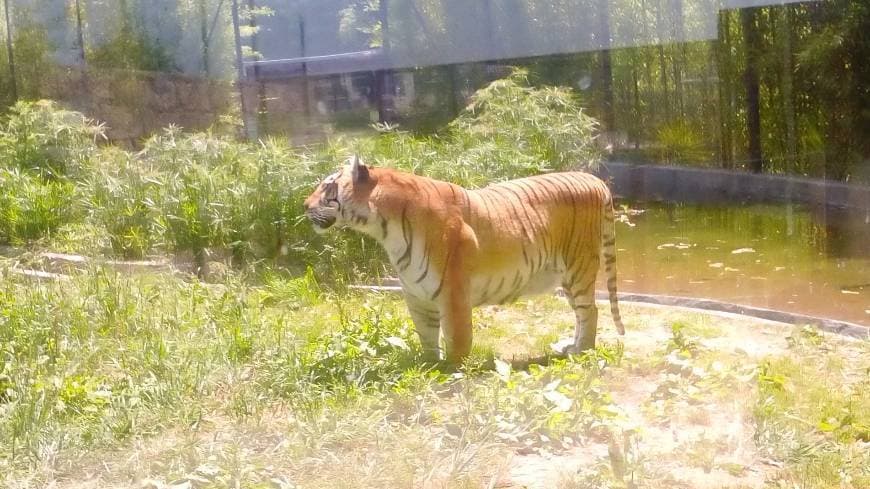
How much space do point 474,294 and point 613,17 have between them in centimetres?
369

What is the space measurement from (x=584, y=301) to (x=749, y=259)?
162 centimetres

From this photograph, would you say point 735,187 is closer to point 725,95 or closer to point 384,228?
point 725,95

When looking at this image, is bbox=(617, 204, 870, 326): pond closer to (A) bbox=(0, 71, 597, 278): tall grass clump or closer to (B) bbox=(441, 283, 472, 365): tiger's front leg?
(A) bbox=(0, 71, 597, 278): tall grass clump

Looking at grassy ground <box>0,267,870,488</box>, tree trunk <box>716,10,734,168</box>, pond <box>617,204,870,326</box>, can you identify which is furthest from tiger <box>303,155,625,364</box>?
tree trunk <box>716,10,734,168</box>

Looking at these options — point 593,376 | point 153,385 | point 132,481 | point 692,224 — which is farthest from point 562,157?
point 132,481

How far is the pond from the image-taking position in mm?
4820

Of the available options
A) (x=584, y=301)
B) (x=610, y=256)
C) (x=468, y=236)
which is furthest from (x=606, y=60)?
(x=468, y=236)

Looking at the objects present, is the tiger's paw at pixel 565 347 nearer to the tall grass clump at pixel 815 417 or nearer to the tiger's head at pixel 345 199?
the tall grass clump at pixel 815 417

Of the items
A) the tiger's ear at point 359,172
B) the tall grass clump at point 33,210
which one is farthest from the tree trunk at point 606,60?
the tall grass clump at point 33,210

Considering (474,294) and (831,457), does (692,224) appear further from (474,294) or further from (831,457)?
(831,457)

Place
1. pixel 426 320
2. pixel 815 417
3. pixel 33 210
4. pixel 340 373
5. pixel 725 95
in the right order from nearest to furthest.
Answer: pixel 815 417
pixel 340 373
pixel 426 320
pixel 33 210
pixel 725 95

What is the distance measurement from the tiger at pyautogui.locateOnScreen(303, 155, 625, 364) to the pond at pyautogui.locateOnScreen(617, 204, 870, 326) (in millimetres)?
905

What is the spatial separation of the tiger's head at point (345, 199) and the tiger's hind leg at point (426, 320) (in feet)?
1.34

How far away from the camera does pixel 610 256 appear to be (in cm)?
442
